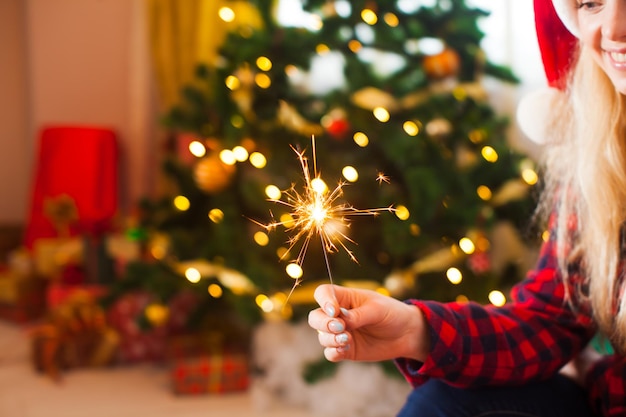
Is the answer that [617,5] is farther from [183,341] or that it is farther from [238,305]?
[183,341]

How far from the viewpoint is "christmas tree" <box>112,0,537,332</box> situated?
54.6 inches

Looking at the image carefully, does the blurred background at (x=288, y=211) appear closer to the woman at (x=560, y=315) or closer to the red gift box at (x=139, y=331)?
the red gift box at (x=139, y=331)

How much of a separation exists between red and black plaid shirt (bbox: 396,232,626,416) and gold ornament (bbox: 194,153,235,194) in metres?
0.91

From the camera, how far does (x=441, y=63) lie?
166cm

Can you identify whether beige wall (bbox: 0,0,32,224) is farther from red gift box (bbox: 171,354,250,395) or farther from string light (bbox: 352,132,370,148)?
string light (bbox: 352,132,370,148)

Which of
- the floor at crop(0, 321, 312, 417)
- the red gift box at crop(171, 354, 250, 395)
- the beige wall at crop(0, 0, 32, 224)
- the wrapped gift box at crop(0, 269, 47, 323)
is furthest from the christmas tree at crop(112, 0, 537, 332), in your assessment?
the beige wall at crop(0, 0, 32, 224)

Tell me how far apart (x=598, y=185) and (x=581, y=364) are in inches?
10.2

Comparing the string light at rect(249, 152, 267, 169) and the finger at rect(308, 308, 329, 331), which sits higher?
the string light at rect(249, 152, 267, 169)

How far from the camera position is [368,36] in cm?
160

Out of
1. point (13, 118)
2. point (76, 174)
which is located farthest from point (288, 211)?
point (13, 118)

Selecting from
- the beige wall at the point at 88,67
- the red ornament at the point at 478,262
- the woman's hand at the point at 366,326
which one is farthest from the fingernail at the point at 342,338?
the beige wall at the point at 88,67

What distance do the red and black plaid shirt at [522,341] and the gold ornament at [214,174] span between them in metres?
0.91

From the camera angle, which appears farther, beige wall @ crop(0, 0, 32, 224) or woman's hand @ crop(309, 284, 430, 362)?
beige wall @ crop(0, 0, 32, 224)

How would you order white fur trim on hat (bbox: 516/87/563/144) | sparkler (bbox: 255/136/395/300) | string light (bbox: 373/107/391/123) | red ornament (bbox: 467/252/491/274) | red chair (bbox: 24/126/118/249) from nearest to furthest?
sparkler (bbox: 255/136/395/300) < white fur trim on hat (bbox: 516/87/563/144) < string light (bbox: 373/107/391/123) < red ornament (bbox: 467/252/491/274) < red chair (bbox: 24/126/118/249)
